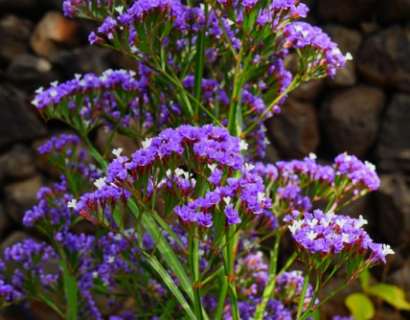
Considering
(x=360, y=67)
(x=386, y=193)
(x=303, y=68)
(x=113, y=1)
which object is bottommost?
(x=386, y=193)

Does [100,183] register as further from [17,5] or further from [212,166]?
[17,5]

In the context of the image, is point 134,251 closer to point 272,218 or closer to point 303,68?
point 272,218

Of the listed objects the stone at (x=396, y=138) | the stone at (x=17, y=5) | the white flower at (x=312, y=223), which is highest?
the stone at (x=17, y=5)

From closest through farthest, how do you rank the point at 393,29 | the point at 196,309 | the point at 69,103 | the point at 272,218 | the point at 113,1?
1. the point at 196,309
2. the point at 113,1
3. the point at 69,103
4. the point at 272,218
5. the point at 393,29

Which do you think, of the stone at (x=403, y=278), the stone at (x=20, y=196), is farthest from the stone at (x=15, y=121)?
the stone at (x=403, y=278)

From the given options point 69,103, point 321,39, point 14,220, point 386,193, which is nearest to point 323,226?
point 321,39

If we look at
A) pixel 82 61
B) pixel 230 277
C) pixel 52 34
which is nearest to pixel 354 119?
pixel 82 61

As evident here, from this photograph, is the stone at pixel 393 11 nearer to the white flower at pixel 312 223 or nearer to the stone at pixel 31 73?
the stone at pixel 31 73
